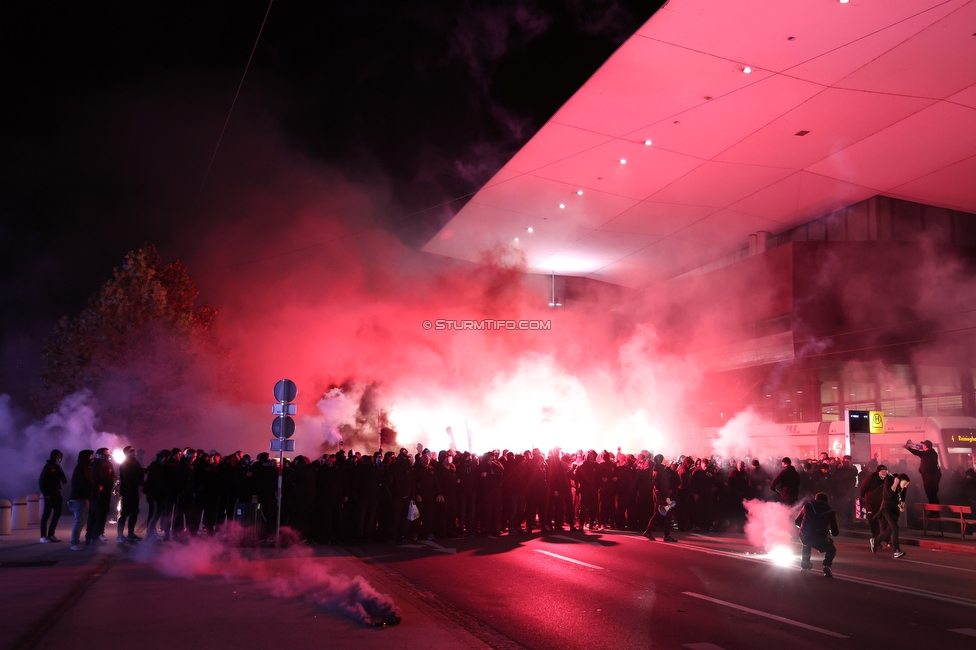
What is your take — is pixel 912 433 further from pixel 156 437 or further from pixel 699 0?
pixel 156 437

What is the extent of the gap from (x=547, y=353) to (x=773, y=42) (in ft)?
57.6

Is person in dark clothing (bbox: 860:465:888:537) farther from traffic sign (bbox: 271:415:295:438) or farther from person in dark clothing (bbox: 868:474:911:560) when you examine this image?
traffic sign (bbox: 271:415:295:438)

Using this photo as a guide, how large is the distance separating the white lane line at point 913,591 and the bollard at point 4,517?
47.6ft

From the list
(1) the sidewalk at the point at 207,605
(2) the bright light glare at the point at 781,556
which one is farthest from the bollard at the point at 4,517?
(2) the bright light glare at the point at 781,556

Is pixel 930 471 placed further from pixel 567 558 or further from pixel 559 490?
pixel 567 558

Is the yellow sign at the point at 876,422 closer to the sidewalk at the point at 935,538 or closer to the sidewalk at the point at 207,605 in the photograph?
the sidewalk at the point at 935,538

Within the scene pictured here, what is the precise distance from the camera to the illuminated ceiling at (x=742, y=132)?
41.6ft

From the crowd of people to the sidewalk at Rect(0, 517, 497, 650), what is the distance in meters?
2.23

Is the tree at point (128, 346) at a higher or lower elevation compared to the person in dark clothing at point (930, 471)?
higher

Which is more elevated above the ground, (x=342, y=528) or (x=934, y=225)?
(x=934, y=225)

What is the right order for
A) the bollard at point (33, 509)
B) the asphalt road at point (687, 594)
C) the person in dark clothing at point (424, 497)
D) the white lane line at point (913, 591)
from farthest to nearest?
the bollard at point (33, 509), the person in dark clothing at point (424, 497), the white lane line at point (913, 591), the asphalt road at point (687, 594)

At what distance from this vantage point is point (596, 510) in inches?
612

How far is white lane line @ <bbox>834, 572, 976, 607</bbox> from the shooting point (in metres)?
7.93

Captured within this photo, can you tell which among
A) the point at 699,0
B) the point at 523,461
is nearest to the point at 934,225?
the point at 699,0
